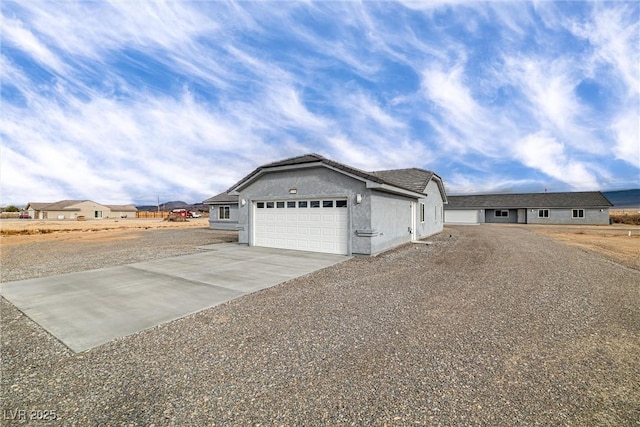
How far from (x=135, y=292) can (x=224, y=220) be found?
19.8m

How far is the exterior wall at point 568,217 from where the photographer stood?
1275 inches

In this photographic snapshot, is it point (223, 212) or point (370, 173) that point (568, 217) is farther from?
point (223, 212)

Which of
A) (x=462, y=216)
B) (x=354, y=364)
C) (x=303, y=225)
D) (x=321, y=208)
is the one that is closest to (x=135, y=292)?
(x=354, y=364)

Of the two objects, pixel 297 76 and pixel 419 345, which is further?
pixel 297 76

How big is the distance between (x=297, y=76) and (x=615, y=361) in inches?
694

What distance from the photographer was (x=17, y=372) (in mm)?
3248

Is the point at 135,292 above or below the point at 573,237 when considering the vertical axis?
below

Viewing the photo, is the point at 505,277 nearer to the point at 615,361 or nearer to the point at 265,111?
the point at 615,361

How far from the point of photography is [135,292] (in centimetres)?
625

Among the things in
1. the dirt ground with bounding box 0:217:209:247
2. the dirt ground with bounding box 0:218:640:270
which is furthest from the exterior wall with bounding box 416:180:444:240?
the dirt ground with bounding box 0:217:209:247

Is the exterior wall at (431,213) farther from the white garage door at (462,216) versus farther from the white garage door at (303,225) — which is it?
the white garage door at (462,216)

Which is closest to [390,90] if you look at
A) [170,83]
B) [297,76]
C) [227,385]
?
[297,76]

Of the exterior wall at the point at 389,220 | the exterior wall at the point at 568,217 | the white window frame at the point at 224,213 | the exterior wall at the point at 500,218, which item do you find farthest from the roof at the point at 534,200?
the white window frame at the point at 224,213

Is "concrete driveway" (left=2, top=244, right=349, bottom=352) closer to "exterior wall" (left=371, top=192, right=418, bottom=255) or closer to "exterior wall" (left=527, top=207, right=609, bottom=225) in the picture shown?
"exterior wall" (left=371, top=192, right=418, bottom=255)
